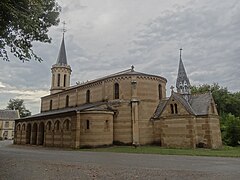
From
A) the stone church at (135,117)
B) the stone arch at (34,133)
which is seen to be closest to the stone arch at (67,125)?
the stone church at (135,117)

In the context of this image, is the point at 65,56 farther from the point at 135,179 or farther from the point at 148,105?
the point at 135,179

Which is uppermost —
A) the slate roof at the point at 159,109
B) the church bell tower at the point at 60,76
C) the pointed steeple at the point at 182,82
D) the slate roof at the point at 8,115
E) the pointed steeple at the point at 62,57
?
the pointed steeple at the point at 62,57

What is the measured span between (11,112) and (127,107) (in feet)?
196

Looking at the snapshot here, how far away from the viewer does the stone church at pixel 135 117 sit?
2917 centimetres

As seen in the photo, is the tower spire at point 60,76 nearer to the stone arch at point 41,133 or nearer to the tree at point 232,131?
the stone arch at point 41,133

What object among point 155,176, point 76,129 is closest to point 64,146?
point 76,129

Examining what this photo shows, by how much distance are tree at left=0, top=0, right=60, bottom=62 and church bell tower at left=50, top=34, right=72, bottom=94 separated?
39.5 m

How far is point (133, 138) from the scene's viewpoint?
31906mm

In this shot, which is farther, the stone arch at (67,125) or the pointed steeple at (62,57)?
the pointed steeple at (62,57)

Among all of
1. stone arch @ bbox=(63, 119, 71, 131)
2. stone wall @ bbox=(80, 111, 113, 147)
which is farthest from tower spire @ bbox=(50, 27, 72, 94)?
stone wall @ bbox=(80, 111, 113, 147)

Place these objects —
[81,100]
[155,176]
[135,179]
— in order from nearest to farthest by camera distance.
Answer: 1. [135,179]
2. [155,176]
3. [81,100]

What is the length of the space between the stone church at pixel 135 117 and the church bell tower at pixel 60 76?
12612 millimetres

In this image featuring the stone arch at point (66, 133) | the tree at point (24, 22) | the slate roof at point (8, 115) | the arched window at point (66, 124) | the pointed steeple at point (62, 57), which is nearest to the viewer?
the tree at point (24, 22)

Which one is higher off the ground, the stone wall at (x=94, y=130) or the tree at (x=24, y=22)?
the tree at (x=24, y=22)
